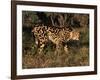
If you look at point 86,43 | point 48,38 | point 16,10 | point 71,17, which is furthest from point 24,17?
point 86,43

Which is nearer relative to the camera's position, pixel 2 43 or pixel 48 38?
pixel 2 43

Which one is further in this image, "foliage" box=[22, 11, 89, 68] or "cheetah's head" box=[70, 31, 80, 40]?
"cheetah's head" box=[70, 31, 80, 40]

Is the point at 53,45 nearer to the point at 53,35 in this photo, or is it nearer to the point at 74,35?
the point at 53,35

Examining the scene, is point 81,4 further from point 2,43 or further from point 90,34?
point 2,43

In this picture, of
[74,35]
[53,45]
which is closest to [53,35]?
[53,45]

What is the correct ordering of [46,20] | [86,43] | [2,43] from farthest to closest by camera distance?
Result: 1. [86,43]
2. [46,20]
3. [2,43]

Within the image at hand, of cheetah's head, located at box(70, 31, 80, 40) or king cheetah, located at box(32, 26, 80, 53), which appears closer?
king cheetah, located at box(32, 26, 80, 53)

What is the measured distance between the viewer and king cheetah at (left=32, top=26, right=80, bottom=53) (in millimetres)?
2061

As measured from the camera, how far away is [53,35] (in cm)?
211

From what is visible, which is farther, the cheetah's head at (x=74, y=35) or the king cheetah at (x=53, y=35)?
the cheetah's head at (x=74, y=35)

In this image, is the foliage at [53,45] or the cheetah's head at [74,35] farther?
the cheetah's head at [74,35]

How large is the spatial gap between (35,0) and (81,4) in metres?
0.48

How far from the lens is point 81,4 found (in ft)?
7.17

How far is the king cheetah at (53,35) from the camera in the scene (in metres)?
2.06
